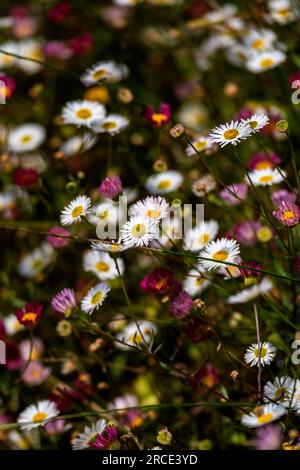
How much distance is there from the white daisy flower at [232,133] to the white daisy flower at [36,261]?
0.76 meters

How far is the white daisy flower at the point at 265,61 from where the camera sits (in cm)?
164

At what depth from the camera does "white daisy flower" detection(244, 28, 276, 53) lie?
5.77 ft

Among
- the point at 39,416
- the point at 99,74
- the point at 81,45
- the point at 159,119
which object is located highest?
the point at 81,45

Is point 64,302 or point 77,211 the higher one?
point 77,211

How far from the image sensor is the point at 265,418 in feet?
3.47

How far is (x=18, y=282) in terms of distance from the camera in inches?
69.6

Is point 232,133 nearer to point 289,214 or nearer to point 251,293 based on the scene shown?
point 289,214

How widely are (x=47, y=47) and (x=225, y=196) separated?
41.4 inches

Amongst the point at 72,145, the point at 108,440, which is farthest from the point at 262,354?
the point at 72,145

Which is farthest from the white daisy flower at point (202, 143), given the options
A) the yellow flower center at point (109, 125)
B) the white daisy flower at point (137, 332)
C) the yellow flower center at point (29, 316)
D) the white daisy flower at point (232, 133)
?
the yellow flower center at point (29, 316)

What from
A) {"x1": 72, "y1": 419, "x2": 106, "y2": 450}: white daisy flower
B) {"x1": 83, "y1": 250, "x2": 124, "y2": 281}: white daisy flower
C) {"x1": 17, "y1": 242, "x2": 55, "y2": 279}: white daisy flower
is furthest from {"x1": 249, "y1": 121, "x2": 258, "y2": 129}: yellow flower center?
{"x1": 17, "y1": 242, "x2": 55, "y2": 279}: white daisy flower

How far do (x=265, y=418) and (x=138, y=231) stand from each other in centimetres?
37

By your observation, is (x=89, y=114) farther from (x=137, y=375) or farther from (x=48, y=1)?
(x=48, y=1)

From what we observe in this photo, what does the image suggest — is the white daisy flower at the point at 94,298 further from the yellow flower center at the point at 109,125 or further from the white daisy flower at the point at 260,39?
the white daisy flower at the point at 260,39
